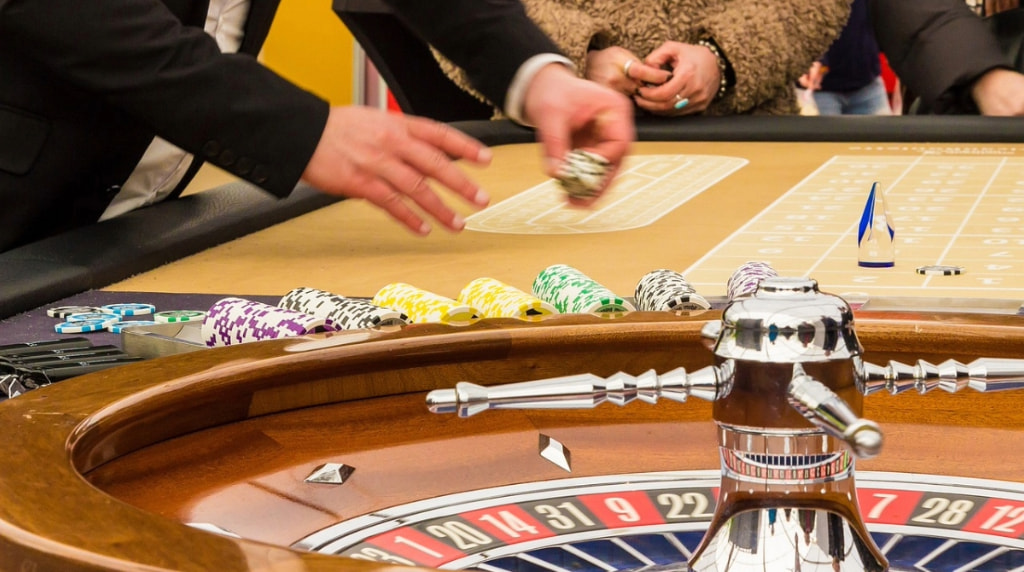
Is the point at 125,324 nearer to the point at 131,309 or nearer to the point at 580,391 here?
the point at 131,309

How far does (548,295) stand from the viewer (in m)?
1.17

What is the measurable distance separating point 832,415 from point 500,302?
2.10 feet

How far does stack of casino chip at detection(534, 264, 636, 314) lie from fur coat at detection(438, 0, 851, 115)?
86.0 inches

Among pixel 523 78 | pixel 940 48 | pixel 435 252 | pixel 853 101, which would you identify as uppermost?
pixel 853 101

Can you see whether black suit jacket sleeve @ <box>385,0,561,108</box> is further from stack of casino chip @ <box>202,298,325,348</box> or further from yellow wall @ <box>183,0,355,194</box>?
yellow wall @ <box>183,0,355,194</box>

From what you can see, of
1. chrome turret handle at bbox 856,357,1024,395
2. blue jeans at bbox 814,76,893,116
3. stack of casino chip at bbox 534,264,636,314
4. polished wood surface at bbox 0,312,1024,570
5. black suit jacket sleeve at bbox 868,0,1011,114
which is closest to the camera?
chrome turret handle at bbox 856,357,1024,395

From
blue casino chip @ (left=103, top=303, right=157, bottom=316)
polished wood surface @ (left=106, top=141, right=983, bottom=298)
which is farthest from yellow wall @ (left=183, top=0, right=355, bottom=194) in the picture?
blue casino chip @ (left=103, top=303, right=157, bottom=316)

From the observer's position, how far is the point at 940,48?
3580 millimetres

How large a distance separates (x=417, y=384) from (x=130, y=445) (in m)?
0.19

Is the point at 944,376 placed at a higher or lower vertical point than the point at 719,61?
lower

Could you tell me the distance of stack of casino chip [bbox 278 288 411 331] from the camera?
997mm

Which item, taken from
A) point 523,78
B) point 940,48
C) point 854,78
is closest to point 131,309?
point 523,78

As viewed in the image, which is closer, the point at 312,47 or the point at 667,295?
the point at 667,295

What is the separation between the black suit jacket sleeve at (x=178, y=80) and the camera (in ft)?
5.28
